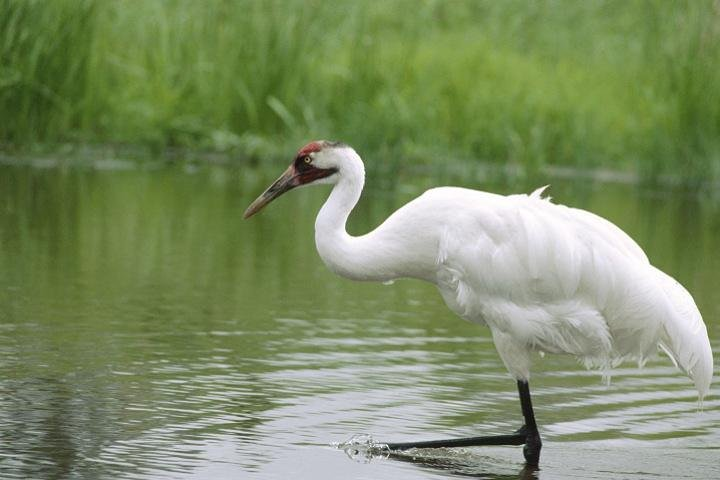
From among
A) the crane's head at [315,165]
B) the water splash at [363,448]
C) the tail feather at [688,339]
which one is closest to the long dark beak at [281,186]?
the crane's head at [315,165]

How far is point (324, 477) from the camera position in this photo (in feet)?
22.2

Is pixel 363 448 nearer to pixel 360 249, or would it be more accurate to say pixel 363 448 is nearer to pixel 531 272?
pixel 360 249

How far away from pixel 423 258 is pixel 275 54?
11021 mm

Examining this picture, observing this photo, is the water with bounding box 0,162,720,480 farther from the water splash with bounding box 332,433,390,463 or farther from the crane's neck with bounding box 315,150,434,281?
the crane's neck with bounding box 315,150,434,281

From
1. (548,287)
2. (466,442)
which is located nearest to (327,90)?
(548,287)

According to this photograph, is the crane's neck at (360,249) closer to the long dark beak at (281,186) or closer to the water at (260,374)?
the long dark beak at (281,186)

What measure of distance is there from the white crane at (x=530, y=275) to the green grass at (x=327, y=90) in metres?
9.67

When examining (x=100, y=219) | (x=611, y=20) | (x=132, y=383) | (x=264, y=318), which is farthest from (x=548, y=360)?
(x=611, y=20)

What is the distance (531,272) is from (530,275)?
0.05 feet

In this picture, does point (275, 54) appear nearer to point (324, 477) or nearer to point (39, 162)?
point (39, 162)

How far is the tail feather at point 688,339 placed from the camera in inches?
294

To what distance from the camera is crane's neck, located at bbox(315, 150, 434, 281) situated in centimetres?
763

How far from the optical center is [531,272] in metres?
7.46

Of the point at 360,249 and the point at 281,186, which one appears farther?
the point at 281,186
